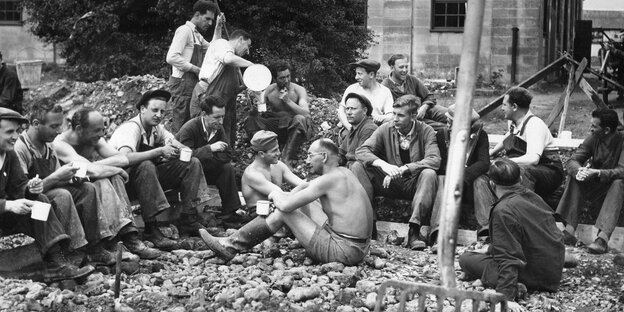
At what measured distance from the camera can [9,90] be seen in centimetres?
1420

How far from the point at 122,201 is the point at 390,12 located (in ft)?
51.3

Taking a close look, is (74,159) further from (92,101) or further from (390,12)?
(390,12)

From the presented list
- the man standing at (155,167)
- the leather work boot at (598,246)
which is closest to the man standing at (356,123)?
the man standing at (155,167)

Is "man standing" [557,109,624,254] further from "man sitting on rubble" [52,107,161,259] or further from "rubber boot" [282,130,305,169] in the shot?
"man sitting on rubble" [52,107,161,259]

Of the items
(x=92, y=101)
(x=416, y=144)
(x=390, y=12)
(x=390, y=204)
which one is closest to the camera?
(x=416, y=144)

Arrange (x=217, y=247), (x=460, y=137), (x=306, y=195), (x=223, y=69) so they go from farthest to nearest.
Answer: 1. (x=223, y=69)
2. (x=217, y=247)
3. (x=306, y=195)
4. (x=460, y=137)

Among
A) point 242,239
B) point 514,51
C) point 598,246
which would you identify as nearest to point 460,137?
point 242,239

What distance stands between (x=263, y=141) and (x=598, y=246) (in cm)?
346

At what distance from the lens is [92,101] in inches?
664

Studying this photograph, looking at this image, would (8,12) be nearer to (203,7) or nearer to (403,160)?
(203,7)

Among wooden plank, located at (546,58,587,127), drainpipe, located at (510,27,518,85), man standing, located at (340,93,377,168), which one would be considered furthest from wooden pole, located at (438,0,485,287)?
drainpipe, located at (510,27,518,85)

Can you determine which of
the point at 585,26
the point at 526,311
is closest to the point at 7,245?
the point at 526,311

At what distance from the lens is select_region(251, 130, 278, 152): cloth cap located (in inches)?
422

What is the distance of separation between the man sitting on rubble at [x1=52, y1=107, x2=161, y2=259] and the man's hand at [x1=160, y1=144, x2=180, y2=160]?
20.4 inches
